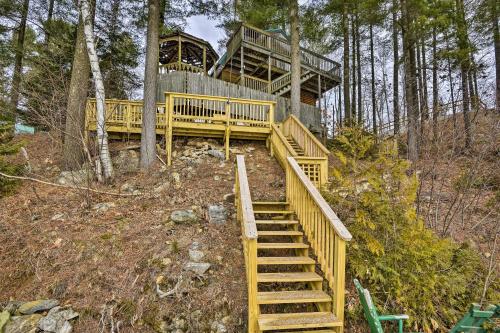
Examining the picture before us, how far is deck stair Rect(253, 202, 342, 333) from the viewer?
2820 mm

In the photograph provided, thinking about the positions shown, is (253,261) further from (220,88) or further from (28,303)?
(220,88)

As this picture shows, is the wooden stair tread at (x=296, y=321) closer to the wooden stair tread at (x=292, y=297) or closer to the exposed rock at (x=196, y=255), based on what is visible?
the wooden stair tread at (x=292, y=297)

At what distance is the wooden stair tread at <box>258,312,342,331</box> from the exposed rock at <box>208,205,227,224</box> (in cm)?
228

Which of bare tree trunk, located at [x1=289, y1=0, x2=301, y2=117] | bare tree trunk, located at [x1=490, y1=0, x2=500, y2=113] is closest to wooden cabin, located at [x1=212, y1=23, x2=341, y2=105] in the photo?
bare tree trunk, located at [x1=289, y1=0, x2=301, y2=117]

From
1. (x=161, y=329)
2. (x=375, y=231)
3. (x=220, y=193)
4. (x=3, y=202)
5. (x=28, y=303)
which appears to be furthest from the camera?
(x=220, y=193)

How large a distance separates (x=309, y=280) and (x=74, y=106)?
7753mm

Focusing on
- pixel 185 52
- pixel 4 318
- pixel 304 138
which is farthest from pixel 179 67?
pixel 4 318

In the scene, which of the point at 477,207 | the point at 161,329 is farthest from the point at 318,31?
the point at 161,329

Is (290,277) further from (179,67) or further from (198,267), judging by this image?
(179,67)

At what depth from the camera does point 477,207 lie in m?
5.66

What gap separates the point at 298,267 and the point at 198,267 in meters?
1.49

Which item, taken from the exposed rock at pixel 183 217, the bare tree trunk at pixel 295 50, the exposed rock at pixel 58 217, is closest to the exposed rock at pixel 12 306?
the exposed rock at pixel 58 217

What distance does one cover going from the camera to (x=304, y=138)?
315 inches

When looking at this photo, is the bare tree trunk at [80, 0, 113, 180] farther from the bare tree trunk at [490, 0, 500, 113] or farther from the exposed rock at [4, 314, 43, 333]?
the bare tree trunk at [490, 0, 500, 113]
